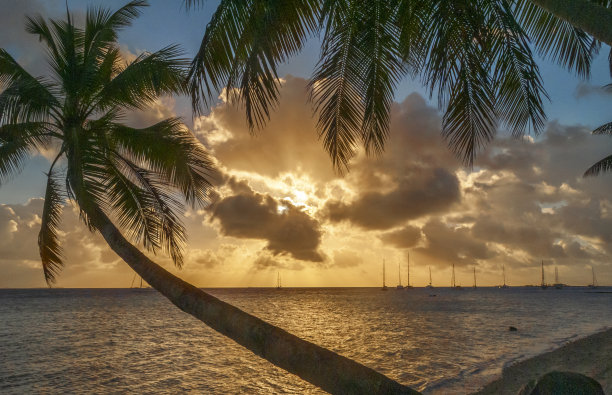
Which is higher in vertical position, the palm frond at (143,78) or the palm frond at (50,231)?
the palm frond at (143,78)

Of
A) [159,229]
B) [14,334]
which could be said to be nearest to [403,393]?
[159,229]

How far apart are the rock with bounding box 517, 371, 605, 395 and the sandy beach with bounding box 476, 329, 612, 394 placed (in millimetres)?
7329

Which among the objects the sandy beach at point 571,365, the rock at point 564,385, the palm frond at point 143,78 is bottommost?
the sandy beach at point 571,365

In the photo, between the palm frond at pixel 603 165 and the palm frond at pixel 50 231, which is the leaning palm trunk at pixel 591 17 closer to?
the palm frond at pixel 50 231

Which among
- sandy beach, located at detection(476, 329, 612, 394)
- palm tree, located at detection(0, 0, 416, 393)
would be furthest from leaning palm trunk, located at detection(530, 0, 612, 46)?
sandy beach, located at detection(476, 329, 612, 394)

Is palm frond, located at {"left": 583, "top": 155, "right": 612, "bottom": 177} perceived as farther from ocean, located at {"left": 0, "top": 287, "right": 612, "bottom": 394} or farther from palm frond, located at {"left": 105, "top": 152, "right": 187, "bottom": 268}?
palm frond, located at {"left": 105, "top": 152, "right": 187, "bottom": 268}

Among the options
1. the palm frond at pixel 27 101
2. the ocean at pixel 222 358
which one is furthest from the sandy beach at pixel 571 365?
the palm frond at pixel 27 101

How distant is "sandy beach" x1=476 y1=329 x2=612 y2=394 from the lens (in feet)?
37.4

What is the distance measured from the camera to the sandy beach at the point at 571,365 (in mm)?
11398

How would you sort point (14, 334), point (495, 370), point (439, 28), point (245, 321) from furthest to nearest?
point (14, 334)
point (495, 370)
point (439, 28)
point (245, 321)

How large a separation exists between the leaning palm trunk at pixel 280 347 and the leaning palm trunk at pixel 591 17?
3.07m

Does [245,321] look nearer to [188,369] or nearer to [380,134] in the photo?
[380,134]

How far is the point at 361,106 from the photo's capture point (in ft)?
17.5

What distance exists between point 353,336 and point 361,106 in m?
25.7
